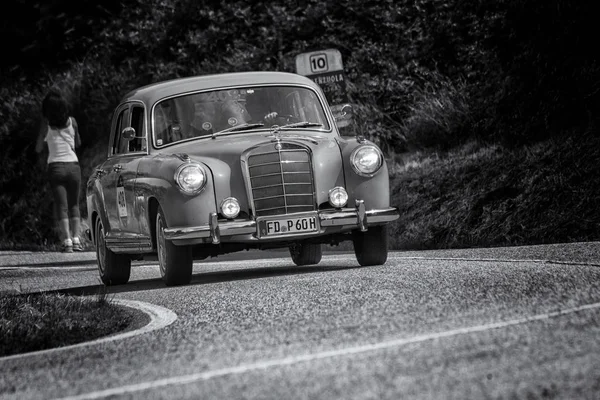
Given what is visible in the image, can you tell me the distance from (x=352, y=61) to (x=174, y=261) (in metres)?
11.0

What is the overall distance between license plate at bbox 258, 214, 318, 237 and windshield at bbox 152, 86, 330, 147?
126cm

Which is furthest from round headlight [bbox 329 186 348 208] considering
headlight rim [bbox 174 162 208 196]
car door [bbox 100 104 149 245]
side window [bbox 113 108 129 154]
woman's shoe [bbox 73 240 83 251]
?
woman's shoe [bbox 73 240 83 251]

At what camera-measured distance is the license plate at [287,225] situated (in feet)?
33.5

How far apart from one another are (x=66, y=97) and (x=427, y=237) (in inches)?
520

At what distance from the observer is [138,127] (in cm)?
1178

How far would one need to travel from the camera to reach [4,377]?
19.1 feet

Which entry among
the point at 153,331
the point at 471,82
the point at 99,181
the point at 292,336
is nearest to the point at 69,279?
the point at 99,181

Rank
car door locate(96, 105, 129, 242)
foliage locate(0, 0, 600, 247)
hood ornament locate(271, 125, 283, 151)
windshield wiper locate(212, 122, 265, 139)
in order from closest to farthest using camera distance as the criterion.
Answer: hood ornament locate(271, 125, 283, 151), windshield wiper locate(212, 122, 265, 139), car door locate(96, 105, 129, 242), foliage locate(0, 0, 600, 247)

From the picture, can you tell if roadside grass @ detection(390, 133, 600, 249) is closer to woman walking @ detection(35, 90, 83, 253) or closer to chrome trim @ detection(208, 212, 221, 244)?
chrome trim @ detection(208, 212, 221, 244)

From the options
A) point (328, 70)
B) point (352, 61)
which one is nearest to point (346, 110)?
point (328, 70)

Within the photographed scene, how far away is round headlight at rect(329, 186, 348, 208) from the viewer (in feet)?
34.6

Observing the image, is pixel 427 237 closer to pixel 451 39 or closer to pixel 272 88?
pixel 272 88

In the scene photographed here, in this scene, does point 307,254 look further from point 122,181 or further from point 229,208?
point 229,208

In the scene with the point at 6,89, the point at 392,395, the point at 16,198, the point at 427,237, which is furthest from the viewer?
the point at 6,89
